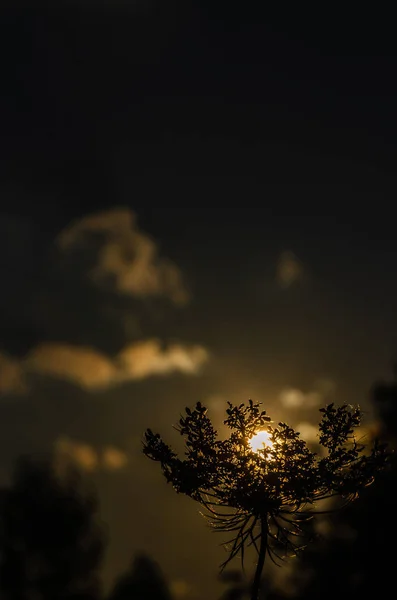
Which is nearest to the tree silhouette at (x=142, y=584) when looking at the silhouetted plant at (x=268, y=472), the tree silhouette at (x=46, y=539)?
the tree silhouette at (x=46, y=539)

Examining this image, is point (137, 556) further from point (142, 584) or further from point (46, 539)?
point (46, 539)

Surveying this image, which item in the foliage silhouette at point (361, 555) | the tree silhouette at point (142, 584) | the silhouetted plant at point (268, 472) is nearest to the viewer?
the silhouetted plant at point (268, 472)

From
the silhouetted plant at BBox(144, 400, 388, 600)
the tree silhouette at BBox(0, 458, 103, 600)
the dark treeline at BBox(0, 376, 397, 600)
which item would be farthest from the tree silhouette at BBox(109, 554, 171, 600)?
the silhouetted plant at BBox(144, 400, 388, 600)

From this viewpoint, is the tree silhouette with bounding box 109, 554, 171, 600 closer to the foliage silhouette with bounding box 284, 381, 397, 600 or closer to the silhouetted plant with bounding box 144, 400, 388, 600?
the foliage silhouette with bounding box 284, 381, 397, 600

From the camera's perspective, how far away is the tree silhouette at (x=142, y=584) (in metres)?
99.9

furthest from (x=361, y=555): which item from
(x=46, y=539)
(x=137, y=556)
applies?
(x=137, y=556)

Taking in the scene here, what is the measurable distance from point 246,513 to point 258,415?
2175 millimetres

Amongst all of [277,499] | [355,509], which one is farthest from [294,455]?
[355,509]

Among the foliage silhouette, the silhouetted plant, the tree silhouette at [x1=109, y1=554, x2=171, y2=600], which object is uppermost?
the tree silhouette at [x1=109, y1=554, x2=171, y2=600]

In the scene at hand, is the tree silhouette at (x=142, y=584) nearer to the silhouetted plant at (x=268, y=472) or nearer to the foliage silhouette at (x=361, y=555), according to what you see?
the foliage silhouette at (x=361, y=555)

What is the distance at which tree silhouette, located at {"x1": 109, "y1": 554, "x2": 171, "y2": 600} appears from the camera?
99.9 m

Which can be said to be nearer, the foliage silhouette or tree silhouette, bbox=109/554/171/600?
the foliage silhouette

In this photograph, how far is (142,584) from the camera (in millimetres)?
103125

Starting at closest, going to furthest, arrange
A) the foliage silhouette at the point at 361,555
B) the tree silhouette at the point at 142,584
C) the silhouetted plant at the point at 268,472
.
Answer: the silhouetted plant at the point at 268,472, the foliage silhouette at the point at 361,555, the tree silhouette at the point at 142,584
